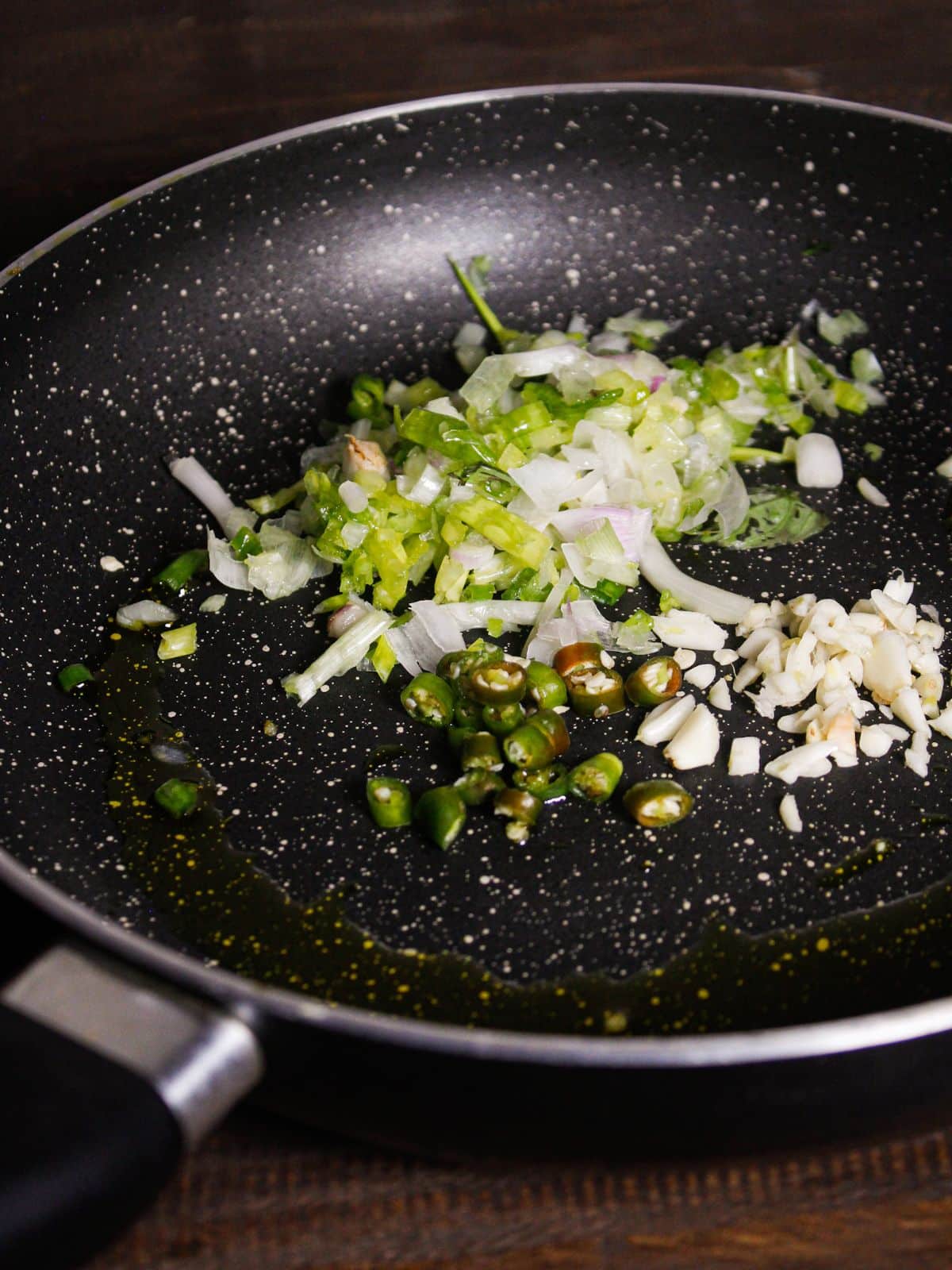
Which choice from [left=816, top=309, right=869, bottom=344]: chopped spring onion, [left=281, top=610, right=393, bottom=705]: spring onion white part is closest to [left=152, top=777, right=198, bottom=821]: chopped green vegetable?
[left=281, top=610, right=393, bottom=705]: spring onion white part

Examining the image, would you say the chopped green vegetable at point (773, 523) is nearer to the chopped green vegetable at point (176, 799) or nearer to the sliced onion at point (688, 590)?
the sliced onion at point (688, 590)

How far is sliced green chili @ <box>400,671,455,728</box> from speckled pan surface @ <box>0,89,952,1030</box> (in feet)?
0.08

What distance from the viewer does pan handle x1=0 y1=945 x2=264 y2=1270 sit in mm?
724

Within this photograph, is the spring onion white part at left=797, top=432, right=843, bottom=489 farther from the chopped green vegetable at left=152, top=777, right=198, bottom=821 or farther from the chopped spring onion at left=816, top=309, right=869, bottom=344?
the chopped green vegetable at left=152, top=777, right=198, bottom=821

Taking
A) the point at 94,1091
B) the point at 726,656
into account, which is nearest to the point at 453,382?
the point at 726,656

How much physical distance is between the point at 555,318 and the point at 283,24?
1.01m

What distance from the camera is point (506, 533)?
4.36ft

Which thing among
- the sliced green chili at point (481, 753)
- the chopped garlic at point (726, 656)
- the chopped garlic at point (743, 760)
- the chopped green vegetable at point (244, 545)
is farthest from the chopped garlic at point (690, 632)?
the chopped green vegetable at point (244, 545)

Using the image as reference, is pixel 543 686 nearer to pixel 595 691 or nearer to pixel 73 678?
pixel 595 691

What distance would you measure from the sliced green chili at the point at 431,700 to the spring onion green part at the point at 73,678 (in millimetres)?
331

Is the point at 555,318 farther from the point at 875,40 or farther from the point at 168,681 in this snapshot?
the point at 875,40

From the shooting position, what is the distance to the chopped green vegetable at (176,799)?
1177 mm

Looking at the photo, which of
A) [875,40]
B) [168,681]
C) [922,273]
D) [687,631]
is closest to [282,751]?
[168,681]

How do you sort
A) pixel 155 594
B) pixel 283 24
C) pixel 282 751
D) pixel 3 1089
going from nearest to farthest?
pixel 3 1089
pixel 282 751
pixel 155 594
pixel 283 24
